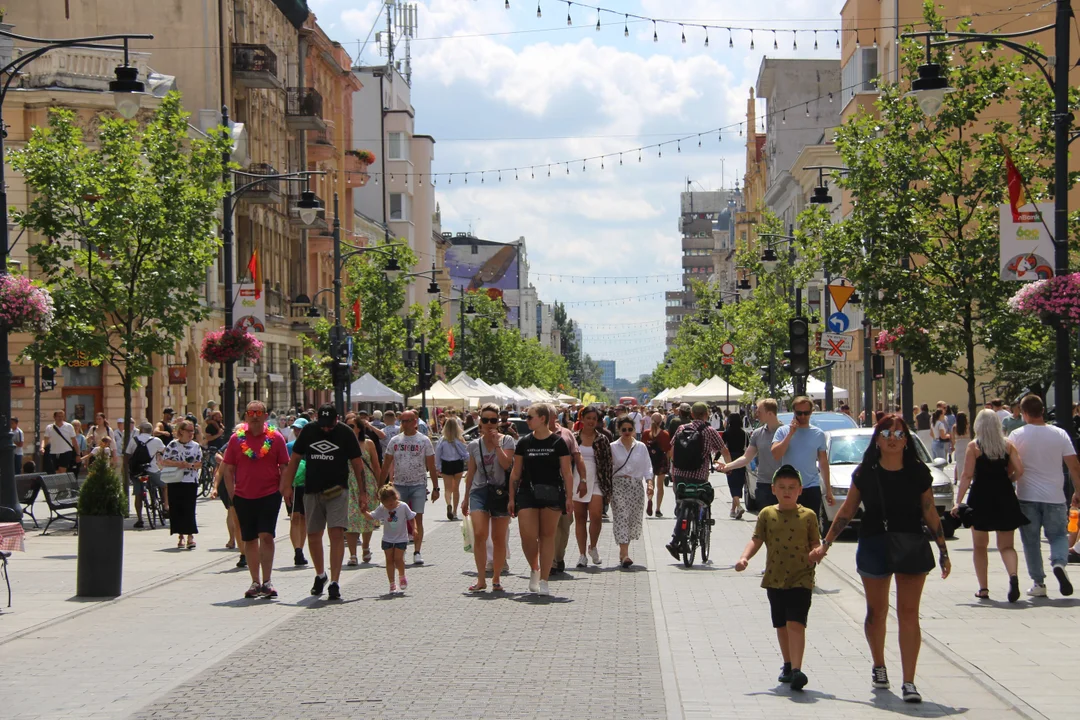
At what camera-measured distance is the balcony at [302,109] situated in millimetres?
58906

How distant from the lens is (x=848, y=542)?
791 inches

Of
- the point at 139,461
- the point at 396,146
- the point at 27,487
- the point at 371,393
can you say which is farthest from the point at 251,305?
the point at 396,146

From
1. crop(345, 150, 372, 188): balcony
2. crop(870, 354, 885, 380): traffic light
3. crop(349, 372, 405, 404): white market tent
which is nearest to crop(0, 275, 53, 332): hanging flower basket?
crop(870, 354, 885, 380): traffic light

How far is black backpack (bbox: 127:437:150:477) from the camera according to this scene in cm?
2222

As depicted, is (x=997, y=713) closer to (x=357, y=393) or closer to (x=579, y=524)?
(x=579, y=524)

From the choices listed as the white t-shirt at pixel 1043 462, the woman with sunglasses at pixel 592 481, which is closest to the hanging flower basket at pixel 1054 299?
the white t-shirt at pixel 1043 462

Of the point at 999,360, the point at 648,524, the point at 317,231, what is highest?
the point at 317,231

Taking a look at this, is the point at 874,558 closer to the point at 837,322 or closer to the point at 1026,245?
the point at 1026,245

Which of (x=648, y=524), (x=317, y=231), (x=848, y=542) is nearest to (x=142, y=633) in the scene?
(x=848, y=542)

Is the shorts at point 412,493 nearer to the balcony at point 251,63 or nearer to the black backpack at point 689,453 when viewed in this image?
the black backpack at point 689,453

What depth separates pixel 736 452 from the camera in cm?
2691

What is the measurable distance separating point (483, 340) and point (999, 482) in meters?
81.6

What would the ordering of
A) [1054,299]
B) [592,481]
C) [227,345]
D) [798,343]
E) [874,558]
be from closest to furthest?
[874,558], [1054,299], [592,481], [798,343], [227,345]

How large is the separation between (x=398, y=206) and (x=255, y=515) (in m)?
87.6
